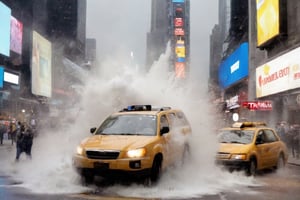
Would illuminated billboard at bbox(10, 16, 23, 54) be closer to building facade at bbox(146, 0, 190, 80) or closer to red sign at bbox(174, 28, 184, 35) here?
building facade at bbox(146, 0, 190, 80)

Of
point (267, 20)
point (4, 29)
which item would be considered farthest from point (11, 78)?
point (267, 20)

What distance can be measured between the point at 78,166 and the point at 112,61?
48.7 feet

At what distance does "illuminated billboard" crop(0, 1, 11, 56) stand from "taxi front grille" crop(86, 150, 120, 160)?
37678mm

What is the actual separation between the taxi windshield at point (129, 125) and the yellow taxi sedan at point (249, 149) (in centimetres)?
279

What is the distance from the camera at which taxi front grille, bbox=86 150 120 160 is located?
342 inches

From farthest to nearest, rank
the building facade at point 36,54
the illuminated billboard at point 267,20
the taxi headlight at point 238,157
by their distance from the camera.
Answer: the building facade at point 36,54 → the illuminated billboard at point 267,20 → the taxi headlight at point 238,157

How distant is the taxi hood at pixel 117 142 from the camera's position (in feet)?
29.0

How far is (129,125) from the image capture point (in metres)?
10.2

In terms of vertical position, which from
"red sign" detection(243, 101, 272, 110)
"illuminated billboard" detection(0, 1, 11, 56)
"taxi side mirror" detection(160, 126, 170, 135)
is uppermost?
"illuminated billboard" detection(0, 1, 11, 56)

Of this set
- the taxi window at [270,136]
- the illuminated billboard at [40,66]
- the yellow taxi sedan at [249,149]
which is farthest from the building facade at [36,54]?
the taxi window at [270,136]

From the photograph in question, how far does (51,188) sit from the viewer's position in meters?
8.93

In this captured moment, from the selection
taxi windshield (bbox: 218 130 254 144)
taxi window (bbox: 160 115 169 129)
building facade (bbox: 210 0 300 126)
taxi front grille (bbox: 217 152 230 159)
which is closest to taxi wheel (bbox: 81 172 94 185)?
taxi window (bbox: 160 115 169 129)

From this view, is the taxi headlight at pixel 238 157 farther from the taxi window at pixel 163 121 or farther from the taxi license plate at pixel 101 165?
the taxi license plate at pixel 101 165

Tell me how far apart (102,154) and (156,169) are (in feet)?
4.06
